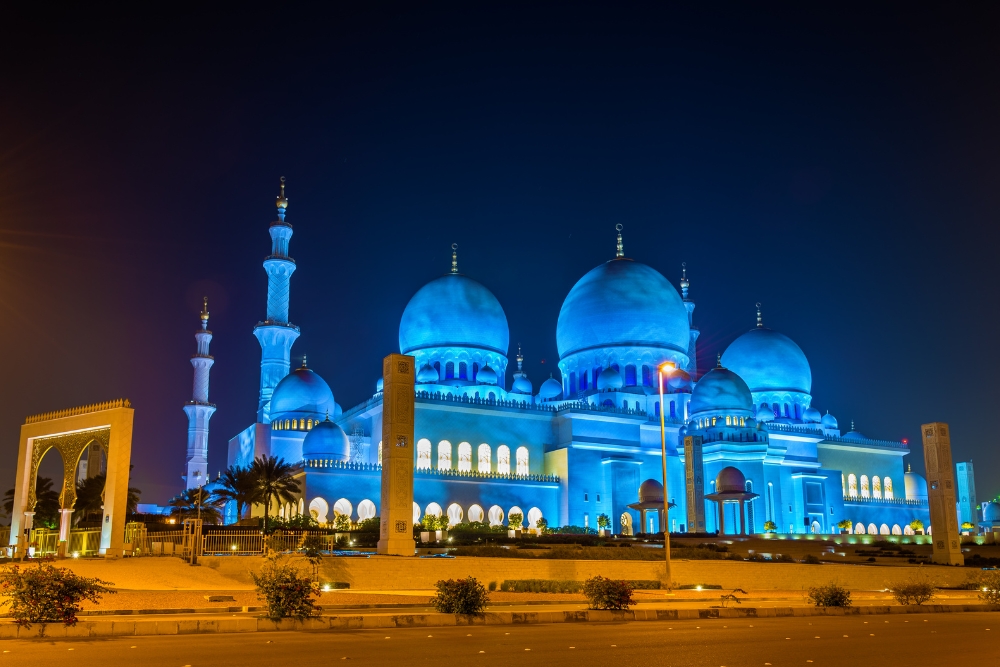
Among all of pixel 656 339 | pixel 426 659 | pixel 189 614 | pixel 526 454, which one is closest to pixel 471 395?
pixel 526 454

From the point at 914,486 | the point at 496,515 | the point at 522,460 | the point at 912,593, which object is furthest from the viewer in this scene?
the point at 914,486

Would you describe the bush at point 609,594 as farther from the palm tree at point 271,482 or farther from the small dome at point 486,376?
the small dome at point 486,376

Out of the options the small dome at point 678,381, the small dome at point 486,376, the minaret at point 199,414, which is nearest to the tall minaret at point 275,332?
the minaret at point 199,414

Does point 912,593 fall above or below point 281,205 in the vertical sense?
below

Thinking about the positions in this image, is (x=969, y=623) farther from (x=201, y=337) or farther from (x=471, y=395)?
(x=201, y=337)

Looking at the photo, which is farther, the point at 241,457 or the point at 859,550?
the point at 241,457

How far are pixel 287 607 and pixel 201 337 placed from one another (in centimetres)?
5224

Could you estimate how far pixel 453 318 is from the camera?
188 ft

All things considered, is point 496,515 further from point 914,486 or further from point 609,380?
point 914,486

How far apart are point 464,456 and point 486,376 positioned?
6764mm

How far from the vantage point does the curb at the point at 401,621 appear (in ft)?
44.9

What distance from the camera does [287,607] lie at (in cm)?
1495

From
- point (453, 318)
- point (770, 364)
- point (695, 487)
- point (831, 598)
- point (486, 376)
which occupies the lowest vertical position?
point (831, 598)

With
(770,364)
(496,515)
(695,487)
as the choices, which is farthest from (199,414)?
(770,364)
